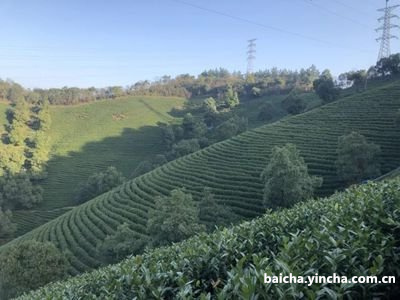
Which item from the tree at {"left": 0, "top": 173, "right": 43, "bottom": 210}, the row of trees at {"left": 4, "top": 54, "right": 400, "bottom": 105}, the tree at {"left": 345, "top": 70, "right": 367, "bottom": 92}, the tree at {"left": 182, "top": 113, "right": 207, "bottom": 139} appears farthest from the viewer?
the row of trees at {"left": 4, "top": 54, "right": 400, "bottom": 105}

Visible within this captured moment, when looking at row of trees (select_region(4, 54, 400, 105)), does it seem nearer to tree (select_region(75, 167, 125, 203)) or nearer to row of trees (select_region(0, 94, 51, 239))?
row of trees (select_region(0, 94, 51, 239))

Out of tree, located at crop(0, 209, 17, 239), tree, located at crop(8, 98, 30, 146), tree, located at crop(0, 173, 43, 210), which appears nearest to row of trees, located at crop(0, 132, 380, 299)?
tree, located at crop(0, 209, 17, 239)

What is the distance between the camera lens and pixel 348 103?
5569 centimetres

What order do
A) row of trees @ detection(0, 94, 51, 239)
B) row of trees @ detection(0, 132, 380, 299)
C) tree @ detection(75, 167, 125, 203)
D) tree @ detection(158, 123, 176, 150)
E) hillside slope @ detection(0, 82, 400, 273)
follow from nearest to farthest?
Result: 1. row of trees @ detection(0, 132, 380, 299)
2. hillside slope @ detection(0, 82, 400, 273)
3. tree @ detection(75, 167, 125, 203)
4. row of trees @ detection(0, 94, 51, 239)
5. tree @ detection(158, 123, 176, 150)

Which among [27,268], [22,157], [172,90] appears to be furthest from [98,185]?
[172,90]

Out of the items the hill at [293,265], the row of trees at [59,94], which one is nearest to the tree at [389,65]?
the hill at [293,265]

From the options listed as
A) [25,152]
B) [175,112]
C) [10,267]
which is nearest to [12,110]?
[25,152]

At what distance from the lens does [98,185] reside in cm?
6056

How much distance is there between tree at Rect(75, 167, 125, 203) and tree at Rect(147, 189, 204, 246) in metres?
37.3

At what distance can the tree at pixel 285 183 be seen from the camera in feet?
88.1

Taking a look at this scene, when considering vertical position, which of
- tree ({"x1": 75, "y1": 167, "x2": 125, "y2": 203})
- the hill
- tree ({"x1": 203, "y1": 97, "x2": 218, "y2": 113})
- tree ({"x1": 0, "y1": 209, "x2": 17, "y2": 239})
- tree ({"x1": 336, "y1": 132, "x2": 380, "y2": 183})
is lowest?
tree ({"x1": 0, "y1": 209, "x2": 17, "y2": 239})

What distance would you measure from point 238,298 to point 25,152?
8239 centimetres

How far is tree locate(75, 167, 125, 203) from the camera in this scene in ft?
198

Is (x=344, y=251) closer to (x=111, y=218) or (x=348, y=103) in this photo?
(x=111, y=218)
